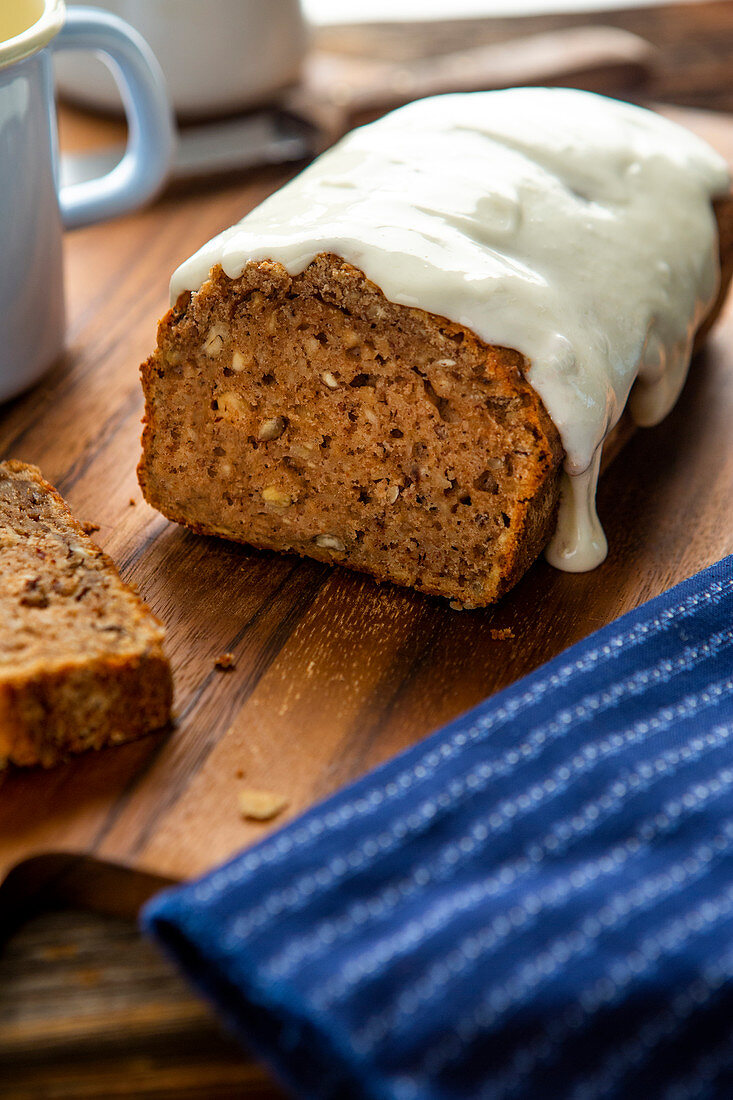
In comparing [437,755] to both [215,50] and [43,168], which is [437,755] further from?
[215,50]

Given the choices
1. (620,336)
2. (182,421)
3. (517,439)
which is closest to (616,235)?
(620,336)

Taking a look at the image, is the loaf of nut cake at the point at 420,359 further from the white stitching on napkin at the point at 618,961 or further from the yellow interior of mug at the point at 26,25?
the white stitching on napkin at the point at 618,961

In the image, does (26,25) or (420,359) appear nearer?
(420,359)

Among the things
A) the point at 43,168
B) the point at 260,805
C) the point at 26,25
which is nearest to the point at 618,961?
the point at 260,805

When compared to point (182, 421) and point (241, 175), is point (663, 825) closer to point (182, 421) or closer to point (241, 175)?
point (182, 421)

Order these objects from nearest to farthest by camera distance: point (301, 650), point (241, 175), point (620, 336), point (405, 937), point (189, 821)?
point (405, 937) → point (189, 821) → point (301, 650) → point (620, 336) → point (241, 175)

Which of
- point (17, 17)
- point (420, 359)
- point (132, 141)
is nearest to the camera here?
point (420, 359)
